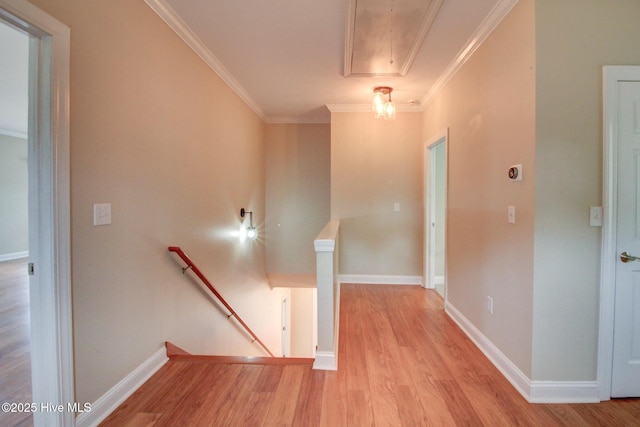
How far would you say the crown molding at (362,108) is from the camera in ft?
13.3

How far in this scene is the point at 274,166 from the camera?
5051 millimetres

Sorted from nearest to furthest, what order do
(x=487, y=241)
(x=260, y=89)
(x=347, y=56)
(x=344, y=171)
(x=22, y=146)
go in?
1. (x=487, y=241)
2. (x=347, y=56)
3. (x=260, y=89)
4. (x=344, y=171)
5. (x=22, y=146)

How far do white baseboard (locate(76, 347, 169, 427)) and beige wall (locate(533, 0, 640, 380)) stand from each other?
2.52 m

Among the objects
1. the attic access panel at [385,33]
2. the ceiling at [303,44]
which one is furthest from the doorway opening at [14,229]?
the attic access panel at [385,33]

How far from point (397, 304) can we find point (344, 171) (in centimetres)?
192

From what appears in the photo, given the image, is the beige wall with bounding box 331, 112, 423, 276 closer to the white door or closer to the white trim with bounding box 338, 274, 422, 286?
the white trim with bounding box 338, 274, 422, 286

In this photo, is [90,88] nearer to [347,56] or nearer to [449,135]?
[347,56]

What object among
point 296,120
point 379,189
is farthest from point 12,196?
point 379,189

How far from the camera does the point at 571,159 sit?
1713 mm

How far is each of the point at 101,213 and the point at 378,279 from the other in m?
3.42

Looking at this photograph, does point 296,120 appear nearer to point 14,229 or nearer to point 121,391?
point 121,391

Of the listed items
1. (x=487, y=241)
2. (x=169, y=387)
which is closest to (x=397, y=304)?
(x=487, y=241)

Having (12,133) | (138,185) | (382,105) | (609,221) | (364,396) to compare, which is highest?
(12,133)

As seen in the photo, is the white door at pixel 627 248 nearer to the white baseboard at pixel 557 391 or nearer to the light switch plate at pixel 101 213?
the white baseboard at pixel 557 391
